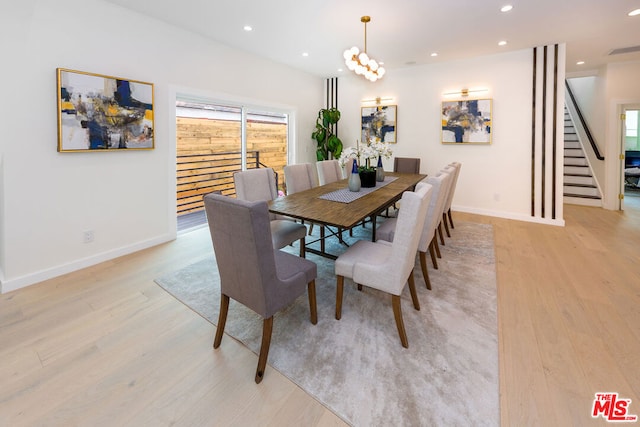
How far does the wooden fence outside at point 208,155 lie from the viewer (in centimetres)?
435

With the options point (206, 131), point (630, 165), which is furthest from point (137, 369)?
point (630, 165)

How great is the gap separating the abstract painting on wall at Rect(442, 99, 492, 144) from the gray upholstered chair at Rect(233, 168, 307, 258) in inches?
145

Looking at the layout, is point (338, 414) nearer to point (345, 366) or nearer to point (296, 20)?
point (345, 366)

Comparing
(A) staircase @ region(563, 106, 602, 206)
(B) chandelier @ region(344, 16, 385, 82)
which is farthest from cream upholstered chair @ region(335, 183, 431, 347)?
(A) staircase @ region(563, 106, 602, 206)

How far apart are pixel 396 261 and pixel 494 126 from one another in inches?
172

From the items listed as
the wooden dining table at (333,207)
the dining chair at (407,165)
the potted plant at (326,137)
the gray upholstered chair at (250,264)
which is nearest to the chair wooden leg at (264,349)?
the gray upholstered chair at (250,264)

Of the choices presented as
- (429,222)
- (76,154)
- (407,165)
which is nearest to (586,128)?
(407,165)

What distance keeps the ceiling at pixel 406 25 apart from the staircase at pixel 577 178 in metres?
2.17

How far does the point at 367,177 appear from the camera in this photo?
3309mm

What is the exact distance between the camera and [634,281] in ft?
8.84

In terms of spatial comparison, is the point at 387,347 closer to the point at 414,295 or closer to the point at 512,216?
the point at 414,295

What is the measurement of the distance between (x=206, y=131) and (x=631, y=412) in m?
5.01

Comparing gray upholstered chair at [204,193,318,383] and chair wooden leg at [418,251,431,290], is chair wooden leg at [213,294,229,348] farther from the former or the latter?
chair wooden leg at [418,251,431,290]

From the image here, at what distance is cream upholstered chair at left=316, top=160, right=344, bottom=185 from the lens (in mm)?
4098
